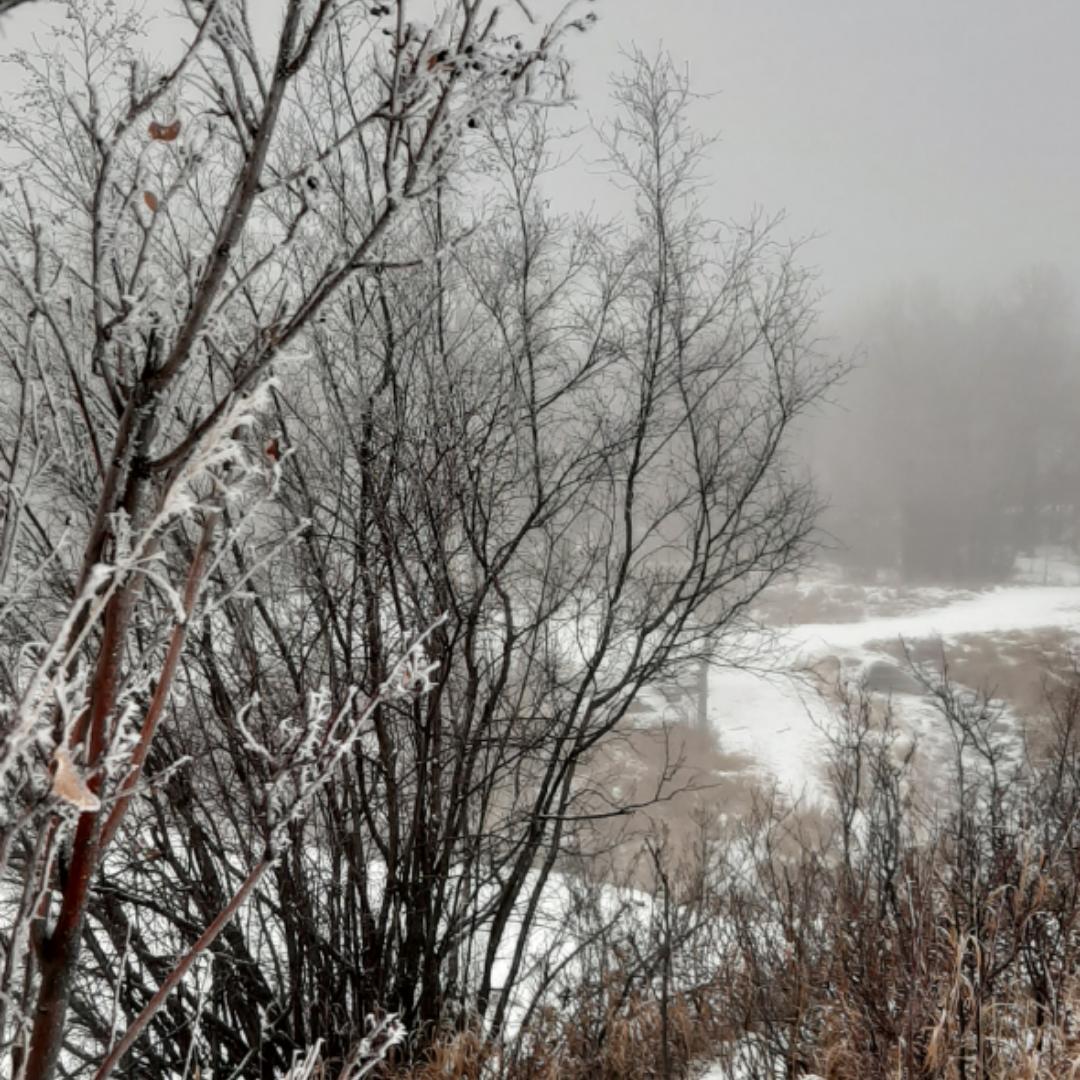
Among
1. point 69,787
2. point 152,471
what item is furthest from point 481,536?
point 69,787

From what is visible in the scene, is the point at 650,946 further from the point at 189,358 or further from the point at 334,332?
the point at 189,358

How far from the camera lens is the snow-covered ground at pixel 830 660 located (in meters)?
21.4

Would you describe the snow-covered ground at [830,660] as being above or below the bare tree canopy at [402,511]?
below

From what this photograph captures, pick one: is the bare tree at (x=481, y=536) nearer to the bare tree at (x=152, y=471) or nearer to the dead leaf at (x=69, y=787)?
the bare tree at (x=152, y=471)

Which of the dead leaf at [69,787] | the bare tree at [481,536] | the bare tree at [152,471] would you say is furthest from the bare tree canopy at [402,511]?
the dead leaf at [69,787]

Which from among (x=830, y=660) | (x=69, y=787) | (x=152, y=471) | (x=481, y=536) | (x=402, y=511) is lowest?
(x=830, y=660)

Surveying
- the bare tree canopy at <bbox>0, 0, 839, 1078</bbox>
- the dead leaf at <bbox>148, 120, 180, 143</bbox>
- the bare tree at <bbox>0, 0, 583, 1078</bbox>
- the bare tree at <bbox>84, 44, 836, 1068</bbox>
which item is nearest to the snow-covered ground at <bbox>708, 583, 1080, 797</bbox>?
the bare tree at <bbox>84, 44, 836, 1068</bbox>

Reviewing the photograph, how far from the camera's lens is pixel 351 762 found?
4.66 metres

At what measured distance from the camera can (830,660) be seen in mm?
21438

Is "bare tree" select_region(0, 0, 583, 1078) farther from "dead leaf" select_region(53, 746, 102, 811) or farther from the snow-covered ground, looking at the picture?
the snow-covered ground

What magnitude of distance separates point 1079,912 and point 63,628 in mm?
5143

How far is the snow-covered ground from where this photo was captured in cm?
2142

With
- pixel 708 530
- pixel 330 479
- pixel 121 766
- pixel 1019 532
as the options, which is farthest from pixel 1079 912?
pixel 1019 532

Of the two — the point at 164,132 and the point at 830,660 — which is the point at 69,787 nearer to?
the point at 164,132
